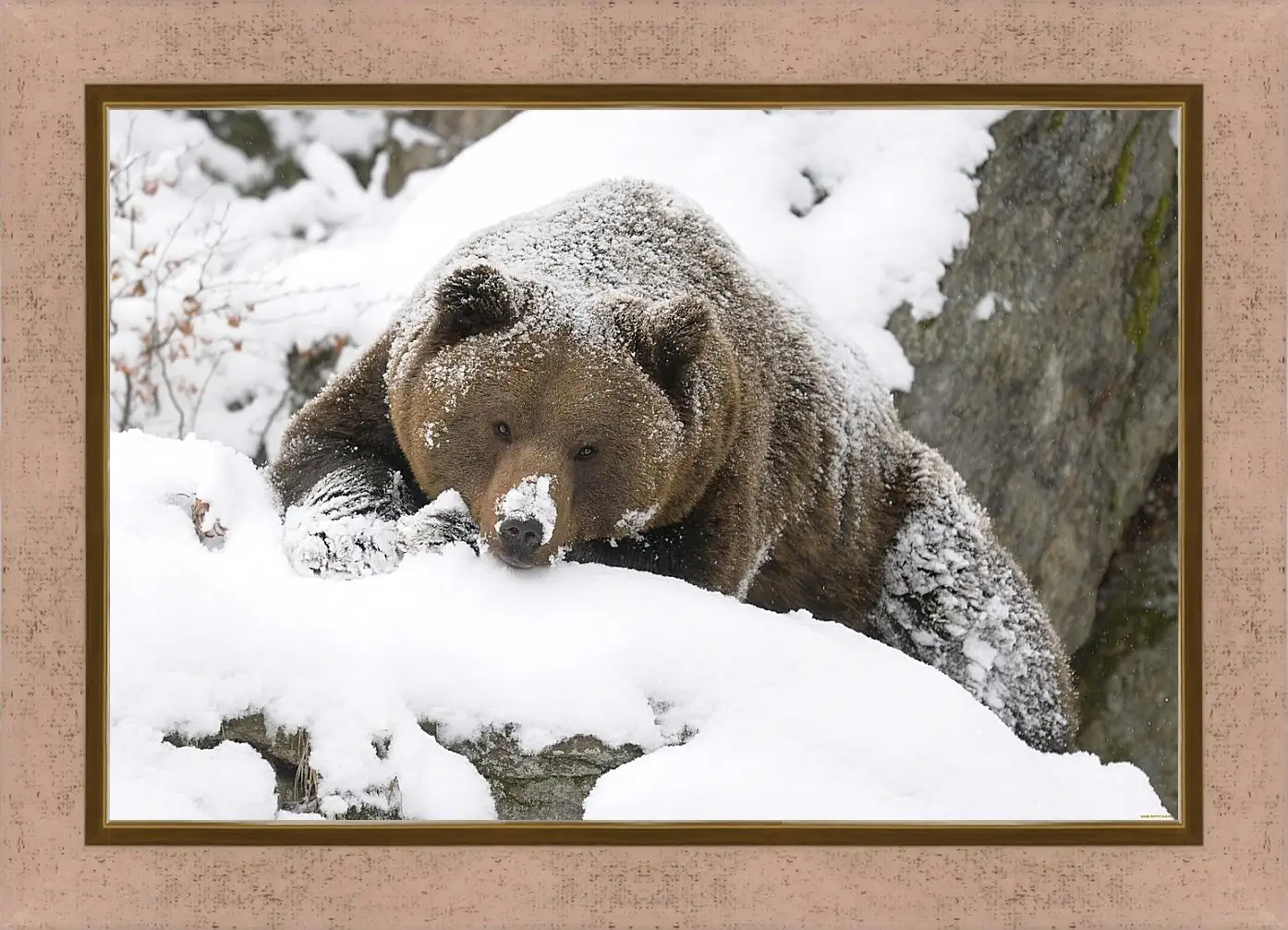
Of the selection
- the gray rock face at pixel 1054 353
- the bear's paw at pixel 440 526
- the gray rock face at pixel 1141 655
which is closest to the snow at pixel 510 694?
the bear's paw at pixel 440 526

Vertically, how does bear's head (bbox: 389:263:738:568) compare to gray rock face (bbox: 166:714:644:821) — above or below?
above

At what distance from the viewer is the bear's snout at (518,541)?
15.3 ft

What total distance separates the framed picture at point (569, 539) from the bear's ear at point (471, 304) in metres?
0.02

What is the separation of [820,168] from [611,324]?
5.01 ft

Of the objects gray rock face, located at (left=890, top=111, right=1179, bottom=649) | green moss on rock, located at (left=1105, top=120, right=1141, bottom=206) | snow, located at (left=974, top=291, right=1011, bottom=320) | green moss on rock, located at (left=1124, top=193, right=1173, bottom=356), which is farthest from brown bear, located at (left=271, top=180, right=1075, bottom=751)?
green moss on rock, located at (left=1105, top=120, right=1141, bottom=206)

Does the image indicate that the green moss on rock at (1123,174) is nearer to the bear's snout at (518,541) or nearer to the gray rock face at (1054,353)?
the gray rock face at (1054,353)

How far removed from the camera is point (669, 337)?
505 cm

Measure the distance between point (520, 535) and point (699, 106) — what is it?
1.57 meters

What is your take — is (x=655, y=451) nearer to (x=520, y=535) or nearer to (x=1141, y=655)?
(x=520, y=535)

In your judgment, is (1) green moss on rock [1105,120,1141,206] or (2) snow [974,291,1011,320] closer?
(1) green moss on rock [1105,120,1141,206]

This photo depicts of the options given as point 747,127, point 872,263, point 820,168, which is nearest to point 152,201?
point 747,127

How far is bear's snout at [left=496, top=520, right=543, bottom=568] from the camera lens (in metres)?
4.65

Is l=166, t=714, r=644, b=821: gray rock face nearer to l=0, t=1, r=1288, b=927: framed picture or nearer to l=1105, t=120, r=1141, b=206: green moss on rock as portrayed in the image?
l=0, t=1, r=1288, b=927: framed picture

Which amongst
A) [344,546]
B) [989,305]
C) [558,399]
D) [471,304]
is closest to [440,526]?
[344,546]
